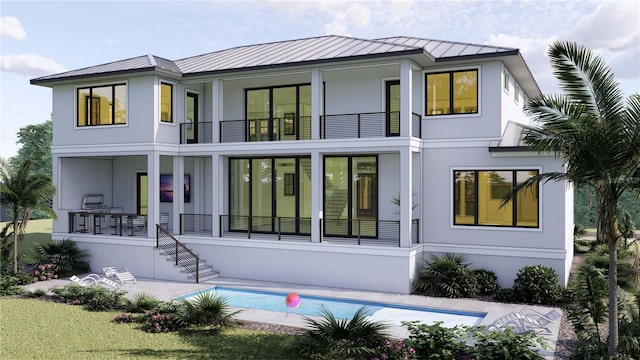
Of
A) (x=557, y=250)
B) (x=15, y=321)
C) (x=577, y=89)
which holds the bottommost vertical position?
(x=15, y=321)

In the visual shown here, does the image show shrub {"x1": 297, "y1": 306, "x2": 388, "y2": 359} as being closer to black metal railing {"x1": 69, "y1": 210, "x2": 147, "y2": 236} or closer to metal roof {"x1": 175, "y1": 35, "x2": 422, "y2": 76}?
metal roof {"x1": 175, "y1": 35, "x2": 422, "y2": 76}

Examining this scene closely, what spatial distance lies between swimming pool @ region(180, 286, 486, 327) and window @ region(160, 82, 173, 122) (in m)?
7.07

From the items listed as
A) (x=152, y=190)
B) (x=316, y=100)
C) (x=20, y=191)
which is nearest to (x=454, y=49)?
(x=316, y=100)

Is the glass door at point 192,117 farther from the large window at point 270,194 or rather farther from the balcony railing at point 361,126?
the balcony railing at point 361,126

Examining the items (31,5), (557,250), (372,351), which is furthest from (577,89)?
(31,5)

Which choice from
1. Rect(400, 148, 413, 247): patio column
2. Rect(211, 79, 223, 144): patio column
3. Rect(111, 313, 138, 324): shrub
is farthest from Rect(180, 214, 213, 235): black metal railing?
Rect(400, 148, 413, 247): patio column

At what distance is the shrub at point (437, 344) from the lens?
9768 mm

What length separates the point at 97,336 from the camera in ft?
37.9

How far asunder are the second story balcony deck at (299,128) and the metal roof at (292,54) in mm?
1954

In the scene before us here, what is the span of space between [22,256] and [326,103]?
1229 cm

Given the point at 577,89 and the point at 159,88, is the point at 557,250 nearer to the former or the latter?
the point at 577,89

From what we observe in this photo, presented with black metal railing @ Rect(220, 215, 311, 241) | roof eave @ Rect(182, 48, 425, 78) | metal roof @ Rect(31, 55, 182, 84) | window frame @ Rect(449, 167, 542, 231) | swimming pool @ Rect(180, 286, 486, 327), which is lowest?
swimming pool @ Rect(180, 286, 486, 327)

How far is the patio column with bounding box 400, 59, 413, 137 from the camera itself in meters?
16.3

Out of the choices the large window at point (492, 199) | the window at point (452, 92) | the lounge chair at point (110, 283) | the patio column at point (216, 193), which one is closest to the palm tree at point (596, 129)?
the large window at point (492, 199)
